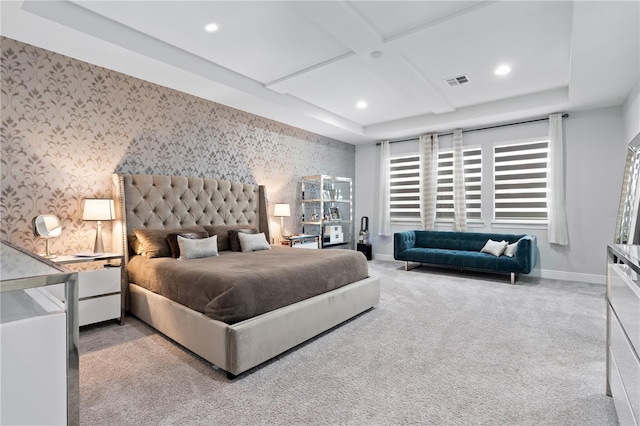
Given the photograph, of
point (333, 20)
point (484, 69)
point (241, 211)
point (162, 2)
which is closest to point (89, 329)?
point (241, 211)

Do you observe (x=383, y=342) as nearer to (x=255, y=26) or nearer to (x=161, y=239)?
(x=161, y=239)

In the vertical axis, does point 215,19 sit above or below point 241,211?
above

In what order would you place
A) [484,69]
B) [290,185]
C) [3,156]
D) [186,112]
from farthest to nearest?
1. [290,185]
2. [186,112]
3. [484,69]
4. [3,156]

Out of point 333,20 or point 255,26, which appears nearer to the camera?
point 333,20

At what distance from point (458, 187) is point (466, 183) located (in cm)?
20

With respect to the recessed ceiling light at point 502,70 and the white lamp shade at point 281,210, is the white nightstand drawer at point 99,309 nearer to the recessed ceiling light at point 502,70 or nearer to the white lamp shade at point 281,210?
the white lamp shade at point 281,210

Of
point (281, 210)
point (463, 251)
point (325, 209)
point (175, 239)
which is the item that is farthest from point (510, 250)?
point (175, 239)

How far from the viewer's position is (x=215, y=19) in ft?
9.73

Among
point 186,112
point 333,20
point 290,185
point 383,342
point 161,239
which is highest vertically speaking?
point 333,20

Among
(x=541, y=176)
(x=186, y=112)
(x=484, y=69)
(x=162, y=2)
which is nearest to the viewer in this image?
(x=162, y=2)

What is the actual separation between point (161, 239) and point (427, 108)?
4491 millimetres

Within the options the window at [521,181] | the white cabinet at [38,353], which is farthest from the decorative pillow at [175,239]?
the window at [521,181]

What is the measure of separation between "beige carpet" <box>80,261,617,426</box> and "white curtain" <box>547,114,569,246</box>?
1967 millimetres

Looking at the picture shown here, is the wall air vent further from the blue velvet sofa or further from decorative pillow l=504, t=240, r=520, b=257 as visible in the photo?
decorative pillow l=504, t=240, r=520, b=257
